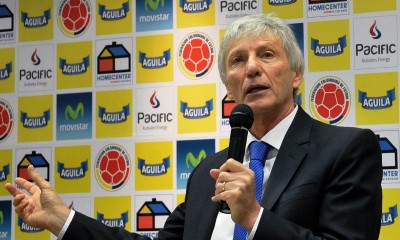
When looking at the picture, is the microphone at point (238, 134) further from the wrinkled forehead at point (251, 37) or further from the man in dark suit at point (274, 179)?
the wrinkled forehead at point (251, 37)

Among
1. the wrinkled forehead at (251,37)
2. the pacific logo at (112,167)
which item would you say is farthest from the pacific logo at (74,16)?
the wrinkled forehead at (251,37)

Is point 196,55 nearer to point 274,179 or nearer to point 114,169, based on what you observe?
point 114,169

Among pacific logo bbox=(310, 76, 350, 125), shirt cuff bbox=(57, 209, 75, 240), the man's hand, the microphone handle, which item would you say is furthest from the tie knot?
pacific logo bbox=(310, 76, 350, 125)

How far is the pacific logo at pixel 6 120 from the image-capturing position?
15.3 ft

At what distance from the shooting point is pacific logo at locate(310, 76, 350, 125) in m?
3.96

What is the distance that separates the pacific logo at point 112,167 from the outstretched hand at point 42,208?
6.87ft

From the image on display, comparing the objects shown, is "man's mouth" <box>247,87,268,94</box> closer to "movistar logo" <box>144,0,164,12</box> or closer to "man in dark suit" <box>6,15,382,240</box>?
"man in dark suit" <box>6,15,382,240</box>

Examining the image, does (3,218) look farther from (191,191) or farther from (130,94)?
(191,191)

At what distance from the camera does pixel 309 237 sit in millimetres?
1891

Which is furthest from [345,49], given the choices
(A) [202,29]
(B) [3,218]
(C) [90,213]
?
(B) [3,218]

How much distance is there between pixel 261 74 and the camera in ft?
7.59

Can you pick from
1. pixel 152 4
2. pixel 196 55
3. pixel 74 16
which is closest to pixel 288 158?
pixel 196 55

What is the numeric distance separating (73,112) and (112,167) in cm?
47

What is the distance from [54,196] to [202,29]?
2286mm
